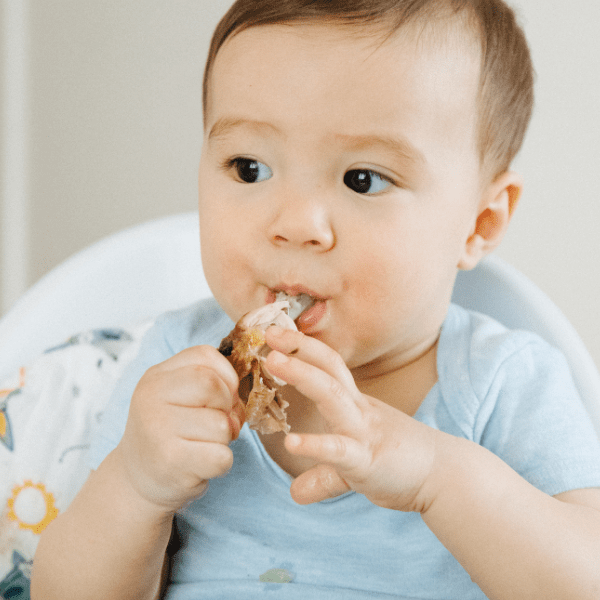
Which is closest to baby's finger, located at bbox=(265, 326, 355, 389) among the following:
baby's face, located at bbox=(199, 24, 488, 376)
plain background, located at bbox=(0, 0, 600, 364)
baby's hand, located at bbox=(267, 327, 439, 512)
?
baby's hand, located at bbox=(267, 327, 439, 512)

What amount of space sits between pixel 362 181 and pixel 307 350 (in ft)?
0.59

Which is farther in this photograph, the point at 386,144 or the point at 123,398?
the point at 123,398

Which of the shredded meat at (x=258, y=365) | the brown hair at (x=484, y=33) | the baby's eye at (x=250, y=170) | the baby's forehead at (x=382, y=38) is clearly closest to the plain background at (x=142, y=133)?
the brown hair at (x=484, y=33)

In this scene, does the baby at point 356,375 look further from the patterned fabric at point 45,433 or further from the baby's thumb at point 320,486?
the patterned fabric at point 45,433

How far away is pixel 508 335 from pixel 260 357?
30cm

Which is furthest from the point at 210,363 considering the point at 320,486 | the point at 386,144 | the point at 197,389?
the point at 386,144

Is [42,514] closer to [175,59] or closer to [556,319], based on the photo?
[556,319]

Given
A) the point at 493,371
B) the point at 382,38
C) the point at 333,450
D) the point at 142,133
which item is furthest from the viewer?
the point at 142,133

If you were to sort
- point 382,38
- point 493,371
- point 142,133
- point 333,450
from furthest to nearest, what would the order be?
point 142,133 < point 493,371 < point 382,38 < point 333,450

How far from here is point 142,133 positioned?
168cm

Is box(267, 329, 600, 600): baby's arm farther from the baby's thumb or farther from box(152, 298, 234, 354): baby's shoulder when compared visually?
box(152, 298, 234, 354): baby's shoulder

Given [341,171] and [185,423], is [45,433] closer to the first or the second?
[185,423]

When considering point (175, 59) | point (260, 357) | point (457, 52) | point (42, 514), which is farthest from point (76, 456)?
point (175, 59)

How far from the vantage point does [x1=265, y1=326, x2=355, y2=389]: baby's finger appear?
50 cm
